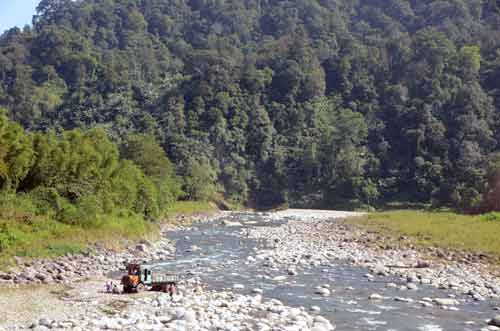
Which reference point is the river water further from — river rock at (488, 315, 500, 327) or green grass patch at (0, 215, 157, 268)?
green grass patch at (0, 215, 157, 268)

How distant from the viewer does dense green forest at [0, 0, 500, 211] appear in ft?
239

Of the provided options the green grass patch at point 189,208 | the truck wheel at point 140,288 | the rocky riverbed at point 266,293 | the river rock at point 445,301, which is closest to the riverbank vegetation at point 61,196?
the rocky riverbed at point 266,293

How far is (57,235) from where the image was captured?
2214cm

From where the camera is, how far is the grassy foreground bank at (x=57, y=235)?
62.5ft

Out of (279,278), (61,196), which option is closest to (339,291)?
(279,278)

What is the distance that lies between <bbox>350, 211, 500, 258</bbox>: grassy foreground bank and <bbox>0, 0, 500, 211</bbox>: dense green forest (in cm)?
1507

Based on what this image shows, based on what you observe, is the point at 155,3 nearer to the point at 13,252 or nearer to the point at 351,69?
the point at 351,69

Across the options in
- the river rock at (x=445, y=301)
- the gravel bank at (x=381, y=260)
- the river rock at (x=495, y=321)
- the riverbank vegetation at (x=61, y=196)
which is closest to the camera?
the river rock at (x=495, y=321)

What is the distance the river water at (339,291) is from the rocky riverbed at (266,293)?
0.10 ft

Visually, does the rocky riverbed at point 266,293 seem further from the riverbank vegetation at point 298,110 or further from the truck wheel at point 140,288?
the riverbank vegetation at point 298,110

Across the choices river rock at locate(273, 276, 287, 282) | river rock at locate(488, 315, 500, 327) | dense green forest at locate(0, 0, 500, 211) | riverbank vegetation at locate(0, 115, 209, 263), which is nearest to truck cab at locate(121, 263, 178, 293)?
river rock at locate(273, 276, 287, 282)

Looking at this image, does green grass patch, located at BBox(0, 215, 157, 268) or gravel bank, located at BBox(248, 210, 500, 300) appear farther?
green grass patch, located at BBox(0, 215, 157, 268)

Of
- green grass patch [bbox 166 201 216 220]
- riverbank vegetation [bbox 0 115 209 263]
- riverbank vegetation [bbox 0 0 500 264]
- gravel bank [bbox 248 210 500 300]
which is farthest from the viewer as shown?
riverbank vegetation [bbox 0 0 500 264]

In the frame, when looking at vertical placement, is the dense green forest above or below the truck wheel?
above
